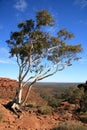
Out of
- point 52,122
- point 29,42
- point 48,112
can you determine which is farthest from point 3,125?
point 29,42

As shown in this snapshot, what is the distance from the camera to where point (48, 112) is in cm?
1981

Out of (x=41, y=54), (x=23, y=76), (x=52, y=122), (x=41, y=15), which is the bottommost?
(x=52, y=122)

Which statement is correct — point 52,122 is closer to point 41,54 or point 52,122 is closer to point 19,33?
point 41,54

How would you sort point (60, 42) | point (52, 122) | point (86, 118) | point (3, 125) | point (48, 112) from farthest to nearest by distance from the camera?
1. point (60, 42)
2. point (48, 112)
3. point (86, 118)
4. point (52, 122)
5. point (3, 125)

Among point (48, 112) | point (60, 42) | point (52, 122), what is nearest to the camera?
point (52, 122)

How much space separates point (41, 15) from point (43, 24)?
2.28 ft

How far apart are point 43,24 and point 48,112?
21.8 ft

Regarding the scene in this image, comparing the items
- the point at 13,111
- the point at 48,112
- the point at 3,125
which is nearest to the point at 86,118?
the point at 48,112

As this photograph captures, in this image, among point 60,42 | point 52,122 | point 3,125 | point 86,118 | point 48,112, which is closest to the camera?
point 3,125

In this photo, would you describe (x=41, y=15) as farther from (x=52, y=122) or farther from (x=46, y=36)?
(x=52, y=122)

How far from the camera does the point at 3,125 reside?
556 inches

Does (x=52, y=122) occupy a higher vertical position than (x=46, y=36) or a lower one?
lower

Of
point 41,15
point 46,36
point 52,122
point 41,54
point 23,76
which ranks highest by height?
point 41,15

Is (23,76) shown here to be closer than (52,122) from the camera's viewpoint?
No
